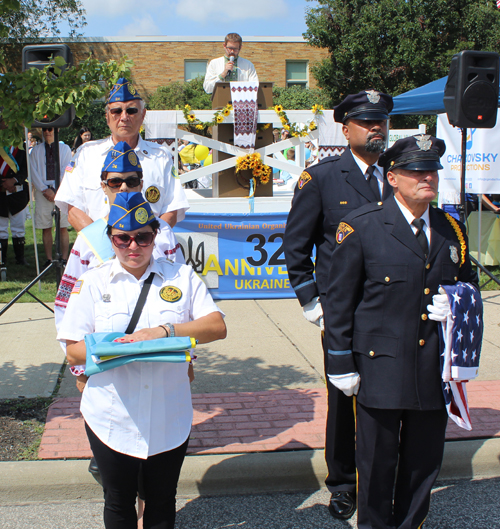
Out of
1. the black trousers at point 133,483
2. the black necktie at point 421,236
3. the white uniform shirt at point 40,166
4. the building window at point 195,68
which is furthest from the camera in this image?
the building window at point 195,68

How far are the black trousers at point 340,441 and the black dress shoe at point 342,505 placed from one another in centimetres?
3

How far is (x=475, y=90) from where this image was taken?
6871 mm

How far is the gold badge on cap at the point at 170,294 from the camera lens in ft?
8.29

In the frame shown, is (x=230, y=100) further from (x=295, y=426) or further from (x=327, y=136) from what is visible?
(x=295, y=426)

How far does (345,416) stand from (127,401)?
53.4 inches

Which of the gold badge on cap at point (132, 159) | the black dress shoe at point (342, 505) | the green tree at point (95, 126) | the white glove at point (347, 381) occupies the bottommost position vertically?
the black dress shoe at point (342, 505)

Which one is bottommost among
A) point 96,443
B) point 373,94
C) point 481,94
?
point 96,443

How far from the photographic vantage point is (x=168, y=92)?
31969 millimetres

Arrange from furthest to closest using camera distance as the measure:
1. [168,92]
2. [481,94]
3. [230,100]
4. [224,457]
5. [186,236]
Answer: [168,92] → [230,100] → [186,236] → [481,94] → [224,457]

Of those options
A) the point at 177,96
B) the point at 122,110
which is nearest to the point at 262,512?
the point at 122,110

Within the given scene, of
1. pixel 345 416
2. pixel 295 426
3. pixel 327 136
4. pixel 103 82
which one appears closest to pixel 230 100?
Answer: pixel 327 136

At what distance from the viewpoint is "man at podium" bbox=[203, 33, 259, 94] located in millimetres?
8805

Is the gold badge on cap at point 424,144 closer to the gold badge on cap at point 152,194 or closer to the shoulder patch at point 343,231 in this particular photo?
the shoulder patch at point 343,231

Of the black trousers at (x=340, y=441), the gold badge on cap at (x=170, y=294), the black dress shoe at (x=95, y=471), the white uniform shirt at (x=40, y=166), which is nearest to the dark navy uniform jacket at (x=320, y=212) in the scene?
the black trousers at (x=340, y=441)
